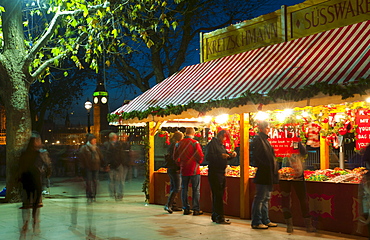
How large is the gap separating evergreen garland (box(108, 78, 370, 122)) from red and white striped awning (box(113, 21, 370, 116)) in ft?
0.46

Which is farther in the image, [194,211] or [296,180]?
[194,211]

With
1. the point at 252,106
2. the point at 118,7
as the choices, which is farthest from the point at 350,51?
the point at 118,7

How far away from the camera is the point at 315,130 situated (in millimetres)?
10156

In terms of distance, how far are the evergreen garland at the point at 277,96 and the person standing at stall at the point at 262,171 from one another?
1.81 ft

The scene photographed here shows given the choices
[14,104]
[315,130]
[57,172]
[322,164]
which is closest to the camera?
[315,130]

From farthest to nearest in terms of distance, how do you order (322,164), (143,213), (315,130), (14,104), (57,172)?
(57,172)
(14,104)
(322,164)
(143,213)
(315,130)

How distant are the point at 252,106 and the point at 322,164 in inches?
163

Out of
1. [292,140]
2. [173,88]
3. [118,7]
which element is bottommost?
[292,140]

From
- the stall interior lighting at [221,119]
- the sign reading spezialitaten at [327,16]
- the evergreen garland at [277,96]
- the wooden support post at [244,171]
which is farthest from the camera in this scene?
the stall interior lighting at [221,119]

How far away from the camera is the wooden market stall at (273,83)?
7742mm

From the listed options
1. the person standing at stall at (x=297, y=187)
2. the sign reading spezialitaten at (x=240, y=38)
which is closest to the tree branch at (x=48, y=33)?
the sign reading spezialitaten at (x=240, y=38)

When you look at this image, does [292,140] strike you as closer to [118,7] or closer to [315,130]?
[315,130]

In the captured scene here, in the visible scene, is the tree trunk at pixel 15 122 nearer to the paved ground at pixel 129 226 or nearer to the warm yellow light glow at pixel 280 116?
the paved ground at pixel 129 226

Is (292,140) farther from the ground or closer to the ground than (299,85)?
closer to the ground
